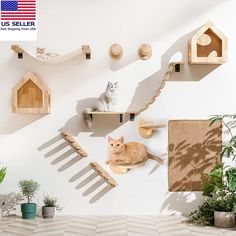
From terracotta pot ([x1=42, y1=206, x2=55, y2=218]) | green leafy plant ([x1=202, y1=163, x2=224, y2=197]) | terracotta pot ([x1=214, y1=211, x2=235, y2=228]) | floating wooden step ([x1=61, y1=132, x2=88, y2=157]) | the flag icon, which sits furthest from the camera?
the flag icon

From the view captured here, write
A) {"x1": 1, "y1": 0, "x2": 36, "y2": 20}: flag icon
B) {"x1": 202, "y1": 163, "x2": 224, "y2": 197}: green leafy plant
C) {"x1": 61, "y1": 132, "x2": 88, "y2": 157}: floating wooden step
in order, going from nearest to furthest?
{"x1": 202, "y1": 163, "x2": 224, "y2": 197}: green leafy plant → {"x1": 61, "y1": 132, "x2": 88, "y2": 157}: floating wooden step → {"x1": 1, "y1": 0, "x2": 36, "y2": 20}: flag icon

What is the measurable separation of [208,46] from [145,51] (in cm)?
64

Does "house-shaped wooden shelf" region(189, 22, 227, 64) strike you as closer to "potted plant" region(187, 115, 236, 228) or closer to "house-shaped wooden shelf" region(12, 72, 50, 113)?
"potted plant" region(187, 115, 236, 228)

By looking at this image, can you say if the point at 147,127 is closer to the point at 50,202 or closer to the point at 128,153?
the point at 128,153

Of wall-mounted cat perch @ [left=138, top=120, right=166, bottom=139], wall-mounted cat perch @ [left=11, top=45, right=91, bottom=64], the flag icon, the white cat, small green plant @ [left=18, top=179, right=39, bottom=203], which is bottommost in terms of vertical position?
small green plant @ [left=18, top=179, right=39, bottom=203]

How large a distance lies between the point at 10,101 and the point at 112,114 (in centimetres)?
104

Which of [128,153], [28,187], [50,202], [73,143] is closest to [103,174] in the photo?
[128,153]

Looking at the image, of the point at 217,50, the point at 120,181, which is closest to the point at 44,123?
the point at 120,181

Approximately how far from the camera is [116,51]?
498 centimetres

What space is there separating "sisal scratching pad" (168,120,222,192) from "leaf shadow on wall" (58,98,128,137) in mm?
546

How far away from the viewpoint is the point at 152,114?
16.5ft

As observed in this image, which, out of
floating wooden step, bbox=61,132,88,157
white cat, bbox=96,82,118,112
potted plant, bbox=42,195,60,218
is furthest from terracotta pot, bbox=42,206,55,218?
white cat, bbox=96,82,118,112

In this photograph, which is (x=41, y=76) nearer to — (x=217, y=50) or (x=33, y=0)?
(x=33, y=0)

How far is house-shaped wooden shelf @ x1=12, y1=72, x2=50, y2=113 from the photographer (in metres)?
4.89
